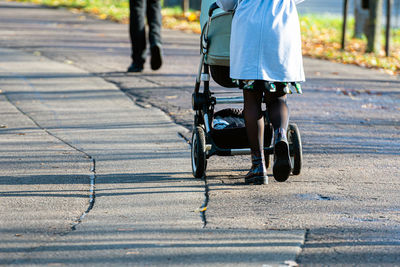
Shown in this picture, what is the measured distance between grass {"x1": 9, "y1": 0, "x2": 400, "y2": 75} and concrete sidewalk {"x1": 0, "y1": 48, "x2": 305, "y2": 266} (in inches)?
227

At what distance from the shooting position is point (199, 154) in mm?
4723

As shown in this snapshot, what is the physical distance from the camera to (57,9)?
20.0 metres

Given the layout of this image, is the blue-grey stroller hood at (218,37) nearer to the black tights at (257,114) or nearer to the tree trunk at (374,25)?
the black tights at (257,114)

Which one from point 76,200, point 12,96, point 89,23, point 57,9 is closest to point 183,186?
point 76,200

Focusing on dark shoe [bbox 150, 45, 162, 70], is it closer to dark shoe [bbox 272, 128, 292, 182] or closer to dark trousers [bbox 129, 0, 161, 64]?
dark trousers [bbox 129, 0, 161, 64]

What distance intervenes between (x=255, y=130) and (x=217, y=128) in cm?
37

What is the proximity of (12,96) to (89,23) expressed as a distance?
8.62 metres

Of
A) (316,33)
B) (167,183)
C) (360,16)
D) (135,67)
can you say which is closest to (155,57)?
(135,67)

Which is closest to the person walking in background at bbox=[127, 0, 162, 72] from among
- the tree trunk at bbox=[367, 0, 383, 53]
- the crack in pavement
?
the crack in pavement

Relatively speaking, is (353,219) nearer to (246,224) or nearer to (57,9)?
(246,224)

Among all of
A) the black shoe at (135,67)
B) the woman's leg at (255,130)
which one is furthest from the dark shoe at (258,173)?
the black shoe at (135,67)

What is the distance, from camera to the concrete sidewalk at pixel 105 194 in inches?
135

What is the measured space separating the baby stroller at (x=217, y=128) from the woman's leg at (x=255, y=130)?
0.49ft

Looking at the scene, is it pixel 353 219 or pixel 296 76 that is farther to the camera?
pixel 296 76
